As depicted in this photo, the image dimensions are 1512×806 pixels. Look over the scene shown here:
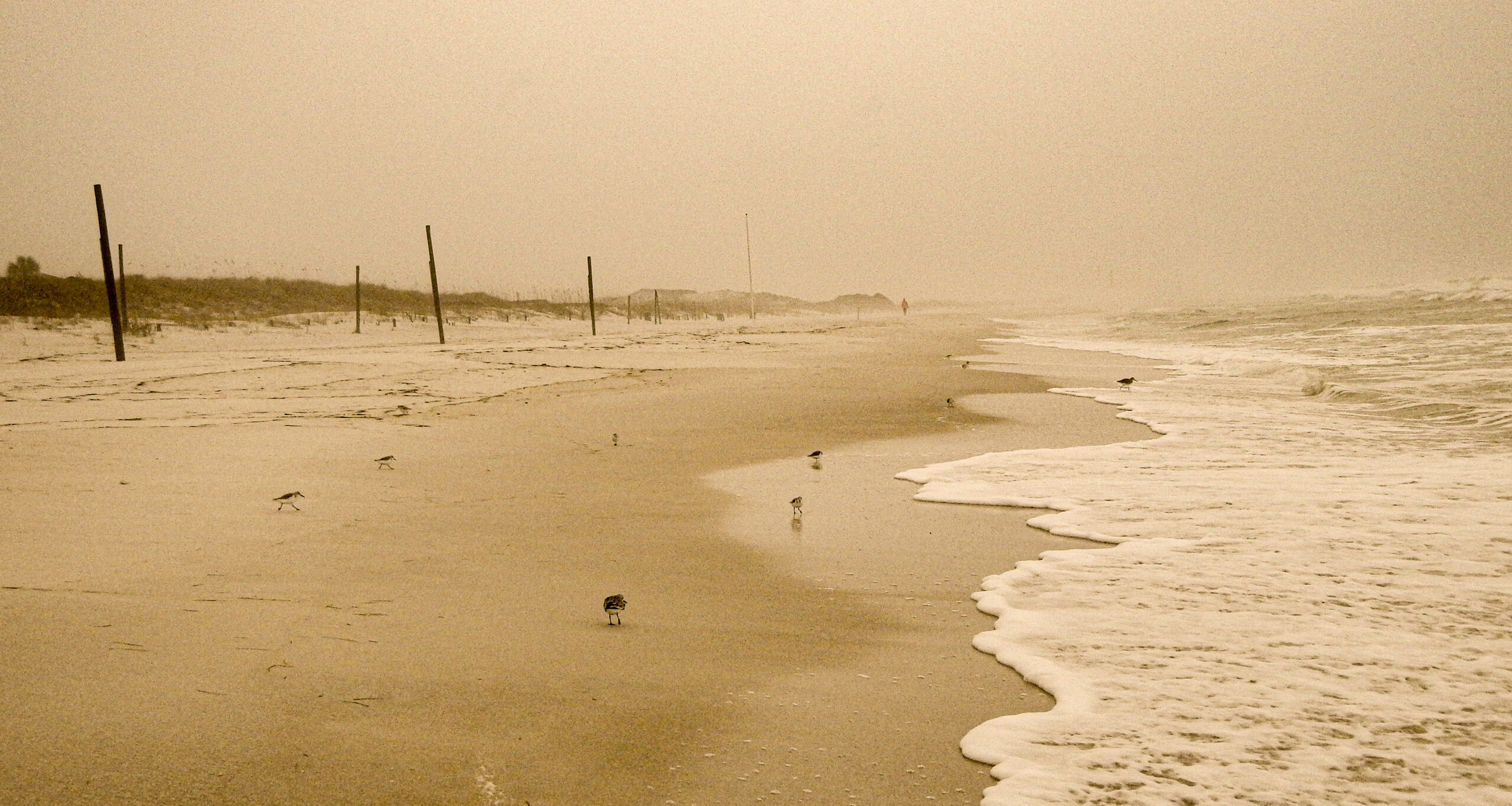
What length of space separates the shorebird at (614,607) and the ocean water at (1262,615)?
147 cm

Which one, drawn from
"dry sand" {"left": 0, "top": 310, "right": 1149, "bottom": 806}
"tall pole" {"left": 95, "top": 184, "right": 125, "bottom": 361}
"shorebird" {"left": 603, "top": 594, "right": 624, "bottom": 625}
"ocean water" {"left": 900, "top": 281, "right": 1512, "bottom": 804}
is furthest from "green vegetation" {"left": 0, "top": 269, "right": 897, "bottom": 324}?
"ocean water" {"left": 900, "top": 281, "right": 1512, "bottom": 804}

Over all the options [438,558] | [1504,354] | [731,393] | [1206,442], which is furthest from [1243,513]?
[1504,354]

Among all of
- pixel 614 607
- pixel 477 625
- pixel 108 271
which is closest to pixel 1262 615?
pixel 614 607

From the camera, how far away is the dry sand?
240cm

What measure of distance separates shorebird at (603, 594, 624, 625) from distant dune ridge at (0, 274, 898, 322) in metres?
31.9

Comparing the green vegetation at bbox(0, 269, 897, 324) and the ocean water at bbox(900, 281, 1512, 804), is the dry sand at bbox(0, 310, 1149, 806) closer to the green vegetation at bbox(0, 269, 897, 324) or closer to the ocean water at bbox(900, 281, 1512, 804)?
the ocean water at bbox(900, 281, 1512, 804)

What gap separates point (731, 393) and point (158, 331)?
23.0 metres

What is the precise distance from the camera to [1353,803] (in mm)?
2348

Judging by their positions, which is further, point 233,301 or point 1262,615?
point 233,301

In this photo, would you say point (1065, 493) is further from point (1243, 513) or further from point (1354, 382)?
point (1354, 382)

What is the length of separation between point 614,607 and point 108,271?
816 inches

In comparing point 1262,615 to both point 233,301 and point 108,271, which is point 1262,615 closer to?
point 108,271

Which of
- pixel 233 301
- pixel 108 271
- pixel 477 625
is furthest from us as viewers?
pixel 233 301

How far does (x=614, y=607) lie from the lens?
3.51 meters
